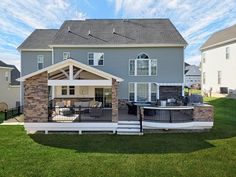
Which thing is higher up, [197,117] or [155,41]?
[155,41]

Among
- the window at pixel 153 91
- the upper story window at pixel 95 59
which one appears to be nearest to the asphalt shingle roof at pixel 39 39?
the upper story window at pixel 95 59

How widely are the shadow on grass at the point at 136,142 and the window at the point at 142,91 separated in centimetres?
811

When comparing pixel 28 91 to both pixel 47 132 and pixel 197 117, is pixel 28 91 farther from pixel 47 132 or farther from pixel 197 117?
pixel 197 117

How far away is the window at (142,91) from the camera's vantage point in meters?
23.2

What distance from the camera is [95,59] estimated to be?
23.4 meters

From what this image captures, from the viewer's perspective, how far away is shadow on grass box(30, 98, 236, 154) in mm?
11695

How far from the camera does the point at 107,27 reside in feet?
85.7

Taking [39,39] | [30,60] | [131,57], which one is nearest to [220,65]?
[131,57]

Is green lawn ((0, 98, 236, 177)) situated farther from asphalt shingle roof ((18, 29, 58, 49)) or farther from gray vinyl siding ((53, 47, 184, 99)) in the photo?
asphalt shingle roof ((18, 29, 58, 49))

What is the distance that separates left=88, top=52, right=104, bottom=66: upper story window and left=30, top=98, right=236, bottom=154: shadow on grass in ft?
33.7

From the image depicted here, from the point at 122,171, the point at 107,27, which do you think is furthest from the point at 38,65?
the point at 122,171

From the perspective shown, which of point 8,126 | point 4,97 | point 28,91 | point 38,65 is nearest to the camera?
point 28,91

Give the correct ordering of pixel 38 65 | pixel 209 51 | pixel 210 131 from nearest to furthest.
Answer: pixel 210 131
pixel 38 65
pixel 209 51

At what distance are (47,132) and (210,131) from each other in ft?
32.8
